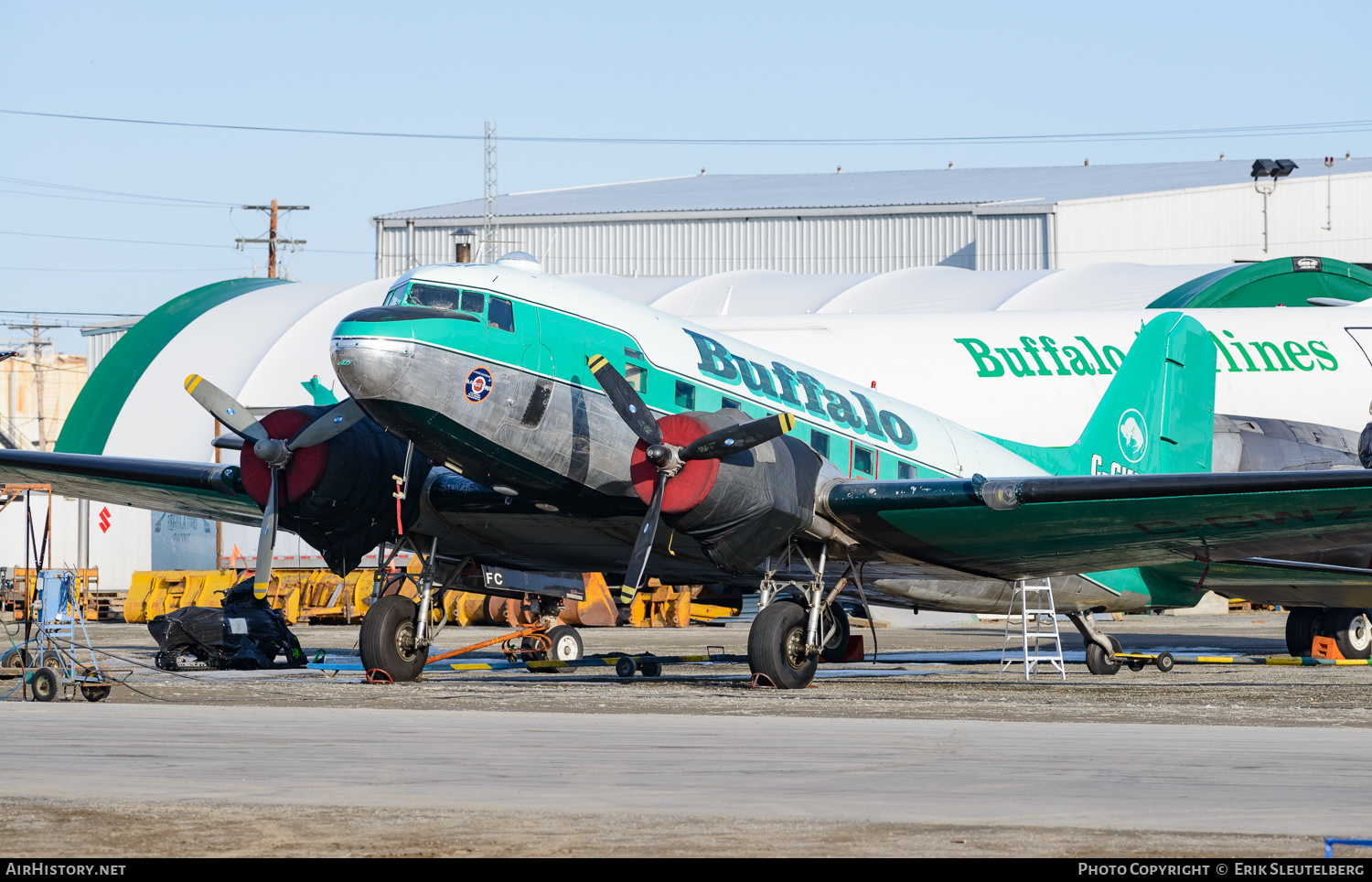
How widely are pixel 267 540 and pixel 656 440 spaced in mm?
5433

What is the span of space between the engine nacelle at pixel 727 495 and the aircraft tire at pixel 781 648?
2.85 feet

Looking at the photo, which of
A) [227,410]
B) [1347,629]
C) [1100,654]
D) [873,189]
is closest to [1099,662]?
[1100,654]

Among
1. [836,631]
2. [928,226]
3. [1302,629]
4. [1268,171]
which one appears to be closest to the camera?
[836,631]

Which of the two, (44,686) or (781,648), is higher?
(781,648)

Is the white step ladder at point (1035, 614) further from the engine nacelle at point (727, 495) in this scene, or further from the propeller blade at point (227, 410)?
the propeller blade at point (227, 410)

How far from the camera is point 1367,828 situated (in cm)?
741

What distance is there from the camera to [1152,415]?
24438 mm

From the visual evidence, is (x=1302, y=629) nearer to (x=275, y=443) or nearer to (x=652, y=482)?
(x=652, y=482)

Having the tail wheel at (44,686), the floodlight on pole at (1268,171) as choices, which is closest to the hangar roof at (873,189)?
the floodlight on pole at (1268,171)

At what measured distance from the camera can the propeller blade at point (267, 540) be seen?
18.5 meters

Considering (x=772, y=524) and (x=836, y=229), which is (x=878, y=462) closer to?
(x=772, y=524)

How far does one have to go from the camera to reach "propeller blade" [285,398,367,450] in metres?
18.5

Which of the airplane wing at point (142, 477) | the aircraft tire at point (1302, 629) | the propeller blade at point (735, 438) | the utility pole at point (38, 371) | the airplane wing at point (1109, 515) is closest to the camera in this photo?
the propeller blade at point (735, 438)

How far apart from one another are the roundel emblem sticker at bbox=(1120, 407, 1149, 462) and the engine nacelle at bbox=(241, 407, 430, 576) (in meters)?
11.5
